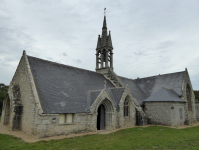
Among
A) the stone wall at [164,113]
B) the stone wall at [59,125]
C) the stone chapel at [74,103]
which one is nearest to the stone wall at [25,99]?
the stone chapel at [74,103]

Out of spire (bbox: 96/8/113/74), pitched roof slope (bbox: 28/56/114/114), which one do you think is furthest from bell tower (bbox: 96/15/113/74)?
pitched roof slope (bbox: 28/56/114/114)

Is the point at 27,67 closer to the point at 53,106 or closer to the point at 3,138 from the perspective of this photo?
the point at 53,106

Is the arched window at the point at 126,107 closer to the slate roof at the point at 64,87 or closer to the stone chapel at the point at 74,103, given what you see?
the stone chapel at the point at 74,103

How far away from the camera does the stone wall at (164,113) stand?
1883 cm

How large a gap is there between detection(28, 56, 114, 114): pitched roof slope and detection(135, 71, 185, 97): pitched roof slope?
37.2 ft

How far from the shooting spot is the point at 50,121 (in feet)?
38.2

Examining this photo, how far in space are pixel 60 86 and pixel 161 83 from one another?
17861 millimetres

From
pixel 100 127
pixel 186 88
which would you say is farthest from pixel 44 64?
pixel 186 88

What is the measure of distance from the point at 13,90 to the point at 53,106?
5409mm

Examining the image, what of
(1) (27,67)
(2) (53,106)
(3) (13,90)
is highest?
(1) (27,67)

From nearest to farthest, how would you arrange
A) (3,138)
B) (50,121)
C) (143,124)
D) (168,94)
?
(3,138) < (50,121) < (143,124) < (168,94)

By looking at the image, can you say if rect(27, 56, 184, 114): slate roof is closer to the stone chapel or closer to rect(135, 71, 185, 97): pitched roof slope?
the stone chapel

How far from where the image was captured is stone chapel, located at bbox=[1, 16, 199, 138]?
40.1 feet

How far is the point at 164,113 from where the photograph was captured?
763 inches
